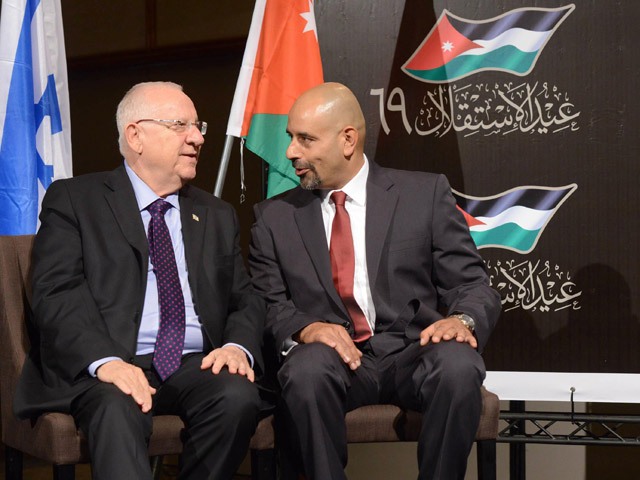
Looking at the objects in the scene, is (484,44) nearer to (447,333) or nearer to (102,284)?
(447,333)

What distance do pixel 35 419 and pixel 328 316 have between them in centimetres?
85

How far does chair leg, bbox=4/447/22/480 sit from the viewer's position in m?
2.40

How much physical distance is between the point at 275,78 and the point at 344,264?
3.13 ft

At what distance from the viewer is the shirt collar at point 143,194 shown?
99.7 inches

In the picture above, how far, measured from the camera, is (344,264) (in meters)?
2.61

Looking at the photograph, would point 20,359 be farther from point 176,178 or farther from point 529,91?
point 529,91

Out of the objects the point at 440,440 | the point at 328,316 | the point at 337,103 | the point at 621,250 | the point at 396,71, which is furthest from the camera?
the point at 396,71

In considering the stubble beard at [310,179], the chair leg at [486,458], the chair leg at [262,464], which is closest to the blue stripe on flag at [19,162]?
the stubble beard at [310,179]

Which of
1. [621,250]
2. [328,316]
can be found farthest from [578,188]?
[328,316]

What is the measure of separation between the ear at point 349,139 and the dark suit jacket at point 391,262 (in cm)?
12

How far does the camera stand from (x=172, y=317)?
94.6 inches

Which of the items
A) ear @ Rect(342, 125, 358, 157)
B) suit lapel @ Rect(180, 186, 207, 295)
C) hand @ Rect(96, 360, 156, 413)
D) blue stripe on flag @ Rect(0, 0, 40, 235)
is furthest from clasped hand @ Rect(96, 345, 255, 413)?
blue stripe on flag @ Rect(0, 0, 40, 235)

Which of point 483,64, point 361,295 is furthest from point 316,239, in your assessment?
point 483,64

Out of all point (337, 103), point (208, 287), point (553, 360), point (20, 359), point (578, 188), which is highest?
point (337, 103)
